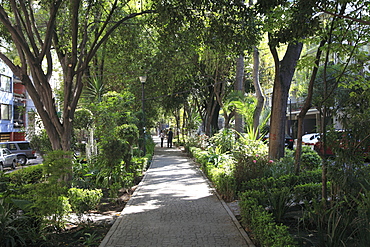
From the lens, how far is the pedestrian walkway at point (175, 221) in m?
5.98

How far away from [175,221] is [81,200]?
203 cm

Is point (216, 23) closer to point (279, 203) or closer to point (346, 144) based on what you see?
point (346, 144)

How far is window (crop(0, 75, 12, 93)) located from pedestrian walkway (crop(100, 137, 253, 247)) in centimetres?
3313

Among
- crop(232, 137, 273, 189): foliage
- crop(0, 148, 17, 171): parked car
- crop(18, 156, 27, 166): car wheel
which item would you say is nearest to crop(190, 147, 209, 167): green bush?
crop(232, 137, 273, 189): foliage

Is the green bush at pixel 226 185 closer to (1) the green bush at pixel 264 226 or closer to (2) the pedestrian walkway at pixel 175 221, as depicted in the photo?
(2) the pedestrian walkway at pixel 175 221

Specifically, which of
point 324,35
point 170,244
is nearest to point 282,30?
point 324,35

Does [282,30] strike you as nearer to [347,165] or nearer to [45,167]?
[347,165]

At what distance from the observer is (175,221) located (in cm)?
731

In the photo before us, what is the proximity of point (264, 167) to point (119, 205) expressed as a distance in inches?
161

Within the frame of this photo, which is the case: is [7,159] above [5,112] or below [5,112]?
below

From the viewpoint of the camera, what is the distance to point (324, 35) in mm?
6684

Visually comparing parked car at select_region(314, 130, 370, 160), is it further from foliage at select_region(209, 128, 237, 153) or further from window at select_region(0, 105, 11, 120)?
window at select_region(0, 105, 11, 120)

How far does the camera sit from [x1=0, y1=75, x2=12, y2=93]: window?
38.3 meters

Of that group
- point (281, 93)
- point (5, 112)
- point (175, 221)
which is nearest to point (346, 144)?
point (175, 221)
